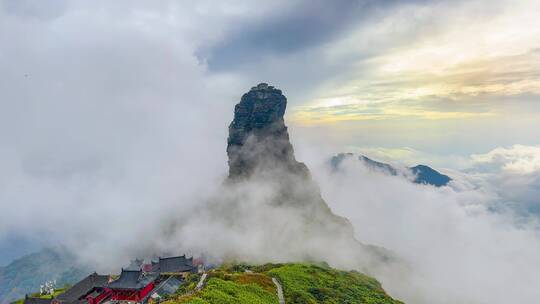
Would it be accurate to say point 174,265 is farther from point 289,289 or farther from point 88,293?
point 289,289

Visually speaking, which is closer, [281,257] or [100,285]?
[100,285]

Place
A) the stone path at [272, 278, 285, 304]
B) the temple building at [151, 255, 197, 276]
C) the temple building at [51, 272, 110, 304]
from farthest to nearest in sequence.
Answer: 1. the temple building at [151, 255, 197, 276]
2. the temple building at [51, 272, 110, 304]
3. the stone path at [272, 278, 285, 304]

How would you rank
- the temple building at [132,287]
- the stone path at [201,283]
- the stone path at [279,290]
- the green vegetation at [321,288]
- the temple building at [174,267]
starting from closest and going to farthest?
the stone path at [201,283] < the stone path at [279,290] < the green vegetation at [321,288] < the temple building at [132,287] < the temple building at [174,267]

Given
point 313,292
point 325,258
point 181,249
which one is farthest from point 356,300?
point 181,249

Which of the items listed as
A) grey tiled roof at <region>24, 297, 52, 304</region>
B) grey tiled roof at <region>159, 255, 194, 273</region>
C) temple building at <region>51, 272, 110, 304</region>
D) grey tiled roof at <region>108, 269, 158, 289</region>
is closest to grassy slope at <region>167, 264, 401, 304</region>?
grey tiled roof at <region>108, 269, 158, 289</region>

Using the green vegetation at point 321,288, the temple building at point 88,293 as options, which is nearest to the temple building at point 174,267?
the temple building at point 88,293

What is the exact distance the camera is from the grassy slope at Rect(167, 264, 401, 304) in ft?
Answer: 212

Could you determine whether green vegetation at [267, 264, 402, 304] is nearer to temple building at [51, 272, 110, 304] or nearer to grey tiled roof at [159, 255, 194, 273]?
grey tiled roof at [159, 255, 194, 273]

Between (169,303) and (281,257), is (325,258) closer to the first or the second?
(281,257)

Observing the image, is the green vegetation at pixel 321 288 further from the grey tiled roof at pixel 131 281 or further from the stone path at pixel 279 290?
the grey tiled roof at pixel 131 281

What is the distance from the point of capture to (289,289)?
8269 cm

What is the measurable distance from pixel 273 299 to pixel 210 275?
65.5 feet

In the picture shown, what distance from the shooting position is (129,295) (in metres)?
86.2

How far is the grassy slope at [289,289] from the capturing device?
212 feet
